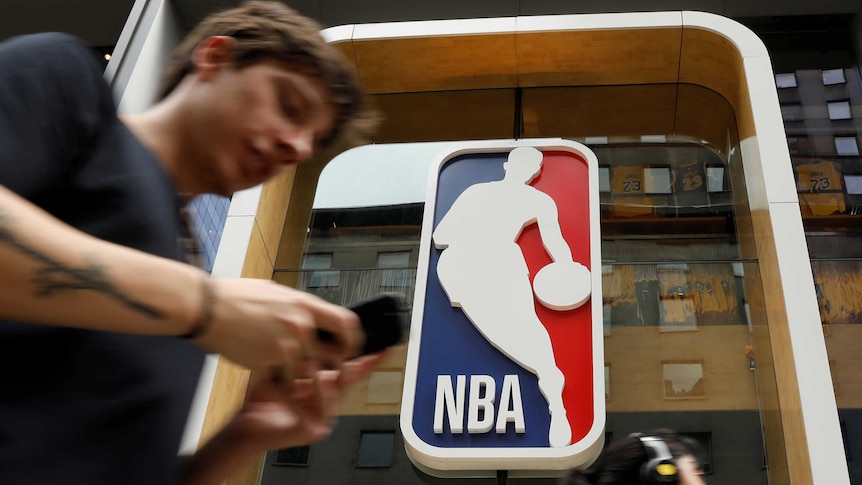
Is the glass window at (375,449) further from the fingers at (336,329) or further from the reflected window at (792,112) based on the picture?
the reflected window at (792,112)

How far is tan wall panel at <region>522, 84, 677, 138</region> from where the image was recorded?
5.62 m

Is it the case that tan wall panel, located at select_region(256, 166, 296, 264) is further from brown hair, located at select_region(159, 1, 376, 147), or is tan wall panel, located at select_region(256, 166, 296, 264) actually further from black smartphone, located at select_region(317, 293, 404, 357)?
black smartphone, located at select_region(317, 293, 404, 357)

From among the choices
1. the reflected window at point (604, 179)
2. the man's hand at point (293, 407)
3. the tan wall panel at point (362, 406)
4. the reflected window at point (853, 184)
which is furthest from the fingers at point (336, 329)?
the reflected window at point (853, 184)

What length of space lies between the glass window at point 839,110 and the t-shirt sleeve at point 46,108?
586 centimetres

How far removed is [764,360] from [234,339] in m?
3.99

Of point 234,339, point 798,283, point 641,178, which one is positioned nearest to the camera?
point 234,339

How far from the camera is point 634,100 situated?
18.9 feet

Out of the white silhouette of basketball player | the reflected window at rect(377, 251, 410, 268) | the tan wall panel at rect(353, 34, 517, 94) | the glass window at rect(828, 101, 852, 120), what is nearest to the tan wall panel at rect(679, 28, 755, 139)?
the glass window at rect(828, 101, 852, 120)

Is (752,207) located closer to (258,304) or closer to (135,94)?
(135,94)

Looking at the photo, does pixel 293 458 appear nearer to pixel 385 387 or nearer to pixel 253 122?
pixel 385 387

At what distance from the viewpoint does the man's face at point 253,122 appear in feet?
3.89

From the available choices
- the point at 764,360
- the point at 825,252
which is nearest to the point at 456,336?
the point at 764,360

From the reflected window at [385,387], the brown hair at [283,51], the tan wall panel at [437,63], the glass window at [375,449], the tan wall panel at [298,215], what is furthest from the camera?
the tan wall panel at [437,63]

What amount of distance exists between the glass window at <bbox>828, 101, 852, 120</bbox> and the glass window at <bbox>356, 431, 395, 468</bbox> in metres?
3.96
